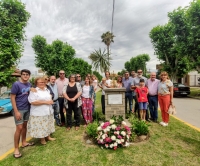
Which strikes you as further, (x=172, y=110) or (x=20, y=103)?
(x=172, y=110)

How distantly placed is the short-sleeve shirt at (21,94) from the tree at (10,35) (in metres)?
5.49

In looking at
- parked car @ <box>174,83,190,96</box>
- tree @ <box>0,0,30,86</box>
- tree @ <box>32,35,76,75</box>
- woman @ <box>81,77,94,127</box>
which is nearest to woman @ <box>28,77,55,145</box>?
woman @ <box>81,77,94,127</box>

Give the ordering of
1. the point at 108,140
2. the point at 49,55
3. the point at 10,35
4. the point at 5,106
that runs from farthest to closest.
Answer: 1. the point at 49,55
2. the point at 10,35
3. the point at 5,106
4. the point at 108,140

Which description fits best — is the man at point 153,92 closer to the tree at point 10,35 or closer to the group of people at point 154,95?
the group of people at point 154,95

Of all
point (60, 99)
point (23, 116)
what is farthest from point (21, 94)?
point (60, 99)

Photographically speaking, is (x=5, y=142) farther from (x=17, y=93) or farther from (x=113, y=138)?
(x=113, y=138)

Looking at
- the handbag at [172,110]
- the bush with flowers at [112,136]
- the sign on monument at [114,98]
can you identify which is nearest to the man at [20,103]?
the bush with flowers at [112,136]

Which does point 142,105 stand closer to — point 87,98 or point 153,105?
point 153,105

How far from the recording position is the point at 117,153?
9.93ft

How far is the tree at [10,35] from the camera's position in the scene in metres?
7.49

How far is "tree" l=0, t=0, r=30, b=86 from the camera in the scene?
24.6 ft

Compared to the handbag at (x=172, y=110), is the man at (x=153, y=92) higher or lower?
higher

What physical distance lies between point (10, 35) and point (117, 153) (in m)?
8.02

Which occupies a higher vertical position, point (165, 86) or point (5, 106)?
point (165, 86)
